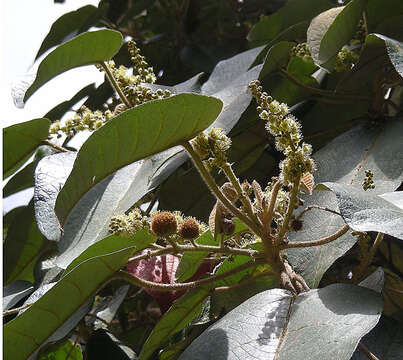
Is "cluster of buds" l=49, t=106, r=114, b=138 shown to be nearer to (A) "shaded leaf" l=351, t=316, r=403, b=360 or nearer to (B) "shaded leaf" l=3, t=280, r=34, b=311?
(B) "shaded leaf" l=3, t=280, r=34, b=311

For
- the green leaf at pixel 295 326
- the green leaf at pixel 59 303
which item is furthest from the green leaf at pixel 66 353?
the green leaf at pixel 295 326

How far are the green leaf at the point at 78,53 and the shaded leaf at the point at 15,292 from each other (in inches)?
14.0

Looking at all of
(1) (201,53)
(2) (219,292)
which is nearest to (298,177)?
(2) (219,292)

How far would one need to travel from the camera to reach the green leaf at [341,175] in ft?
2.60

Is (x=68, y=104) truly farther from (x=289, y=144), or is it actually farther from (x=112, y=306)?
(x=289, y=144)

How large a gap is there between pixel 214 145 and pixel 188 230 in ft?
0.34

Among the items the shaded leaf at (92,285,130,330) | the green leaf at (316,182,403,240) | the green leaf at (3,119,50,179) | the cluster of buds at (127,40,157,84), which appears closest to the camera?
the green leaf at (316,182,403,240)

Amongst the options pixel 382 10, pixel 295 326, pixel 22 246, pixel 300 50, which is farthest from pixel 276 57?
pixel 22 246

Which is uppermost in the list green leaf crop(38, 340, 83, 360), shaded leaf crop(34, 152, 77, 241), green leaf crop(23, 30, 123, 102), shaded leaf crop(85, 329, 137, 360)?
green leaf crop(23, 30, 123, 102)

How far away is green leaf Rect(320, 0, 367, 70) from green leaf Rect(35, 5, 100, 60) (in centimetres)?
85

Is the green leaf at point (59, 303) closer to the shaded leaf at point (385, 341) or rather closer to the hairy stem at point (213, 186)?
the hairy stem at point (213, 186)

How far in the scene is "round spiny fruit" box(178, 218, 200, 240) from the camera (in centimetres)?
72

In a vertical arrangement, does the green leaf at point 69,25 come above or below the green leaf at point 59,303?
above

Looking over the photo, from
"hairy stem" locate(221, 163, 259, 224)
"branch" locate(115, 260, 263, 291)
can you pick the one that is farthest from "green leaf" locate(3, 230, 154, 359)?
"hairy stem" locate(221, 163, 259, 224)
